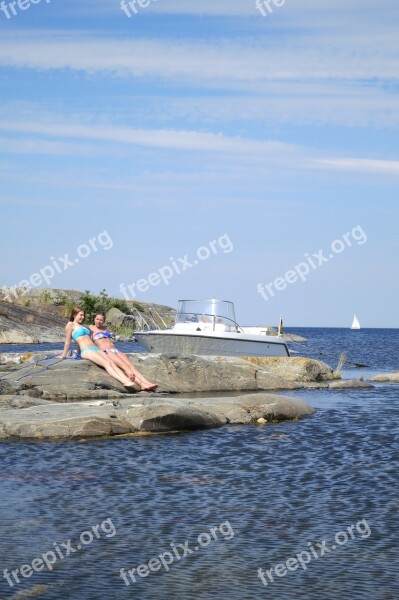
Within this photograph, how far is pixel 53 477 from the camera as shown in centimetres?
1364

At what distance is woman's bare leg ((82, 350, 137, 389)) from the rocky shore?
1.17 feet

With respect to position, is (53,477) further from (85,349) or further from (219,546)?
(85,349)

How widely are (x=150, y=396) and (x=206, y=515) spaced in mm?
11033

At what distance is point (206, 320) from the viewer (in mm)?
36562

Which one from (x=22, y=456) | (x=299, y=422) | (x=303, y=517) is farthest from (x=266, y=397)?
(x=303, y=517)

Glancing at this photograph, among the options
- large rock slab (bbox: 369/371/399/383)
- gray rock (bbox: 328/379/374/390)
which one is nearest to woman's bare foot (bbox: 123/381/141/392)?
gray rock (bbox: 328/379/374/390)

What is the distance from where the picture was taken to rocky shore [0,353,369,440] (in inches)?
695

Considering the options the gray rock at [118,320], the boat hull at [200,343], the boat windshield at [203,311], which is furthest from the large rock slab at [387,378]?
the gray rock at [118,320]

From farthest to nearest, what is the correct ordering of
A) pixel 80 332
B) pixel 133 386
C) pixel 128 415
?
pixel 133 386, pixel 80 332, pixel 128 415

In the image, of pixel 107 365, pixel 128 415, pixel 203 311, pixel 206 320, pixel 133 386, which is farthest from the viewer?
pixel 203 311

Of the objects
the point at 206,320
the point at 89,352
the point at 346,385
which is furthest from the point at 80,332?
the point at 206,320

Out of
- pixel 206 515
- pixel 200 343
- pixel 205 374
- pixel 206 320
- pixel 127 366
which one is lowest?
pixel 206 515

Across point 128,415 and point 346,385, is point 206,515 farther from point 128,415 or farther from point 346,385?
point 346,385

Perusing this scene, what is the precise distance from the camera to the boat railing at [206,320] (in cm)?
3650
